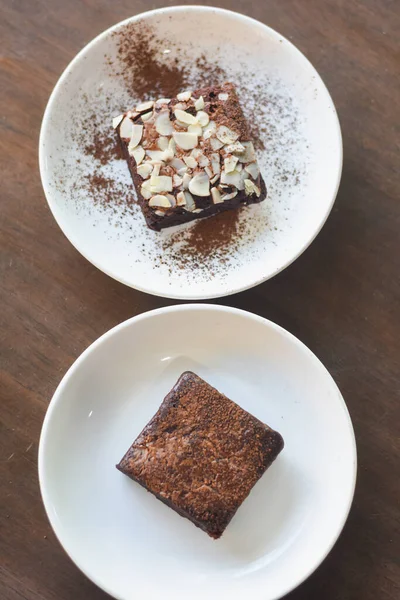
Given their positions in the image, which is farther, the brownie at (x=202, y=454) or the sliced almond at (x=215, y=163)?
the sliced almond at (x=215, y=163)

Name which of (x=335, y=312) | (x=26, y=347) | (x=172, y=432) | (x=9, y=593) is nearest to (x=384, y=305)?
(x=335, y=312)

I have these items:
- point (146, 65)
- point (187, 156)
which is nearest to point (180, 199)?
point (187, 156)

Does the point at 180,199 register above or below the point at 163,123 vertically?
below

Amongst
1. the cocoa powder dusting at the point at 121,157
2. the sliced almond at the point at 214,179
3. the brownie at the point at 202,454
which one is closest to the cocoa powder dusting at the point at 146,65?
the cocoa powder dusting at the point at 121,157

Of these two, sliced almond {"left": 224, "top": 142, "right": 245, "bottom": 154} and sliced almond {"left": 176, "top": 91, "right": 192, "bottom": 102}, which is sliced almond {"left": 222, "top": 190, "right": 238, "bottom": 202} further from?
sliced almond {"left": 176, "top": 91, "right": 192, "bottom": 102}

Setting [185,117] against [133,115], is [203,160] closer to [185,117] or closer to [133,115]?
[185,117]

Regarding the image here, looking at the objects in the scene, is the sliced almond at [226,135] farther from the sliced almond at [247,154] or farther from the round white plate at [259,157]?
the round white plate at [259,157]

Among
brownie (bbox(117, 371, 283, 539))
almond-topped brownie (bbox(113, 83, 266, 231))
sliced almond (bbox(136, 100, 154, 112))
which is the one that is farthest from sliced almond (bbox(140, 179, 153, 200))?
brownie (bbox(117, 371, 283, 539))
